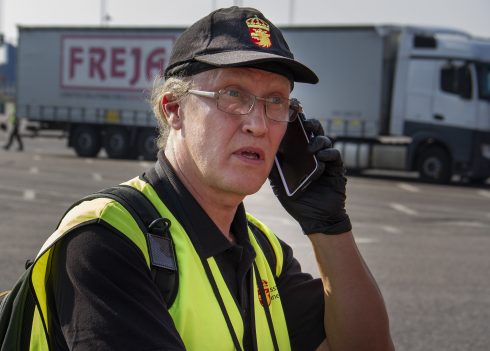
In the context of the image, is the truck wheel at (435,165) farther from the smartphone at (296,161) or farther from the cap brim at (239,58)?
the cap brim at (239,58)

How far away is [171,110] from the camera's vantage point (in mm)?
2527

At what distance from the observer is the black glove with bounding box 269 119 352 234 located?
2658 mm

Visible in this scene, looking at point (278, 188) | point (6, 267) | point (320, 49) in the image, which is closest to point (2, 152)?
point (320, 49)

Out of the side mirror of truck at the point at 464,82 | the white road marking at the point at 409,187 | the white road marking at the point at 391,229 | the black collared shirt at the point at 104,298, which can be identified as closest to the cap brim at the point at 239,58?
the black collared shirt at the point at 104,298

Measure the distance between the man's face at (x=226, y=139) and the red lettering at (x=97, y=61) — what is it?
2694 cm

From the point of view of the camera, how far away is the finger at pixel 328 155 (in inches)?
106

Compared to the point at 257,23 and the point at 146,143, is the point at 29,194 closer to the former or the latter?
the point at 146,143

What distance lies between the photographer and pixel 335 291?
2.61 m

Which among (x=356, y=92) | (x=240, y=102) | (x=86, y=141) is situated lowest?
(x=86, y=141)

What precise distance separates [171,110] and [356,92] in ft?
69.9

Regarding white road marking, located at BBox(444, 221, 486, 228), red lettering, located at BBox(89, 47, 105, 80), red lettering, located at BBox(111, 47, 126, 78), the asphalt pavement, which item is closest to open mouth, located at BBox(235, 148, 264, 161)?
the asphalt pavement

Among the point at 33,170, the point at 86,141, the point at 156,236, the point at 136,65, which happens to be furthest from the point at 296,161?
the point at 86,141

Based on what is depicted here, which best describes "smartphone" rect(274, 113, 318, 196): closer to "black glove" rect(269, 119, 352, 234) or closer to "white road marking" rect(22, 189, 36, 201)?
"black glove" rect(269, 119, 352, 234)

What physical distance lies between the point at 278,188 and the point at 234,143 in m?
0.43
